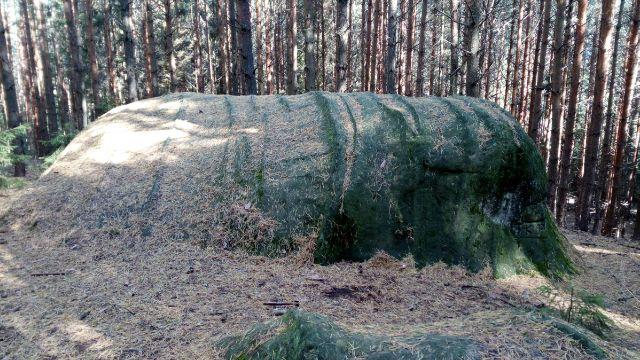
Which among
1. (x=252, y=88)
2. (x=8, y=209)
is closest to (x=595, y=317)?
(x=8, y=209)

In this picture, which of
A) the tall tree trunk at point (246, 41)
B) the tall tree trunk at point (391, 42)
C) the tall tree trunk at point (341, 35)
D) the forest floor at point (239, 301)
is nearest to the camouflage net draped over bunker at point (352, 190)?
the forest floor at point (239, 301)

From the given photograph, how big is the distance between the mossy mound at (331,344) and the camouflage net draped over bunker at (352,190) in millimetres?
2472

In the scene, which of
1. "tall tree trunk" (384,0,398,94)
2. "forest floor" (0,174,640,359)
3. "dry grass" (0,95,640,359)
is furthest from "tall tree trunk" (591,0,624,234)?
"forest floor" (0,174,640,359)

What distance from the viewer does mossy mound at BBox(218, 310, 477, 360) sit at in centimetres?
249

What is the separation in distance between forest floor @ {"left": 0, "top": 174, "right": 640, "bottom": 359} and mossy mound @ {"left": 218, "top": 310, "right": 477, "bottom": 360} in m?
0.26

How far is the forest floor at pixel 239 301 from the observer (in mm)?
3184

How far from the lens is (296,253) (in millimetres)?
5301

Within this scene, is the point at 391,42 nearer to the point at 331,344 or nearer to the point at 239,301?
the point at 239,301

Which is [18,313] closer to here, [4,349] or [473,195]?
[4,349]

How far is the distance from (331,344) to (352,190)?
3.19 m

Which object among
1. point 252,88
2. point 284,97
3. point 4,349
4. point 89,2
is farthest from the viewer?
point 89,2

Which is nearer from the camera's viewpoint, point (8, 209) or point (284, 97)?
point (8, 209)

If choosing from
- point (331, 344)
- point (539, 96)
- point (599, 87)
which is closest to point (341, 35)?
point (539, 96)

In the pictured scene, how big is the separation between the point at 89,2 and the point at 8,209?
12765 millimetres
